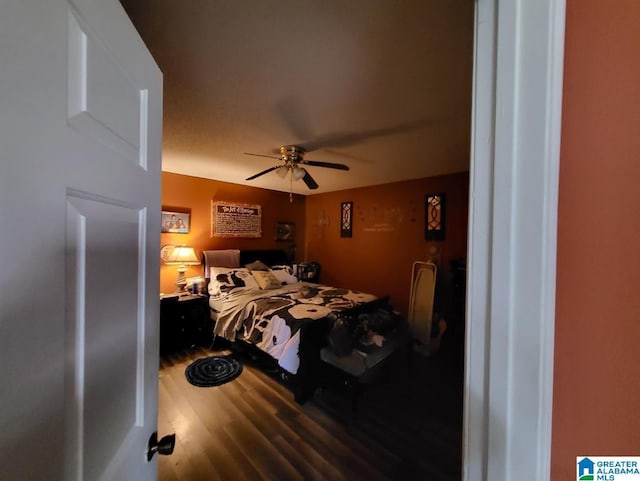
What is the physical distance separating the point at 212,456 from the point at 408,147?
3.00 m

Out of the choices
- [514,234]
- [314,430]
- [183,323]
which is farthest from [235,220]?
[514,234]

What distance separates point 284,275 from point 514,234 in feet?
12.2

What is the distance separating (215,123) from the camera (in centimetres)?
200

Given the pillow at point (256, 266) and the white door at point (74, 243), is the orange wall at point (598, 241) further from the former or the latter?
the pillow at point (256, 266)

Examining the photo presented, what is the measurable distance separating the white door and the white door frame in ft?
2.35

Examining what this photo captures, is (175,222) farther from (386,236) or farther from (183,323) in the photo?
(386,236)

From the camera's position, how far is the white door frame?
420mm

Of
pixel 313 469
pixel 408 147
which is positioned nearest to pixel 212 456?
pixel 313 469

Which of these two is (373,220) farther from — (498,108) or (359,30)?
(498,108)

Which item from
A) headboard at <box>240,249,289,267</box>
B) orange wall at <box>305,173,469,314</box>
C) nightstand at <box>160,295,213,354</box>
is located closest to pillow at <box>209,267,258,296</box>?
nightstand at <box>160,295,213,354</box>

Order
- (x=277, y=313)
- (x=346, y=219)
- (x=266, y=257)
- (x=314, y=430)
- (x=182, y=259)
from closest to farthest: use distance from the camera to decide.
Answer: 1. (x=314, y=430)
2. (x=277, y=313)
3. (x=182, y=259)
4. (x=266, y=257)
5. (x=346, y=219)

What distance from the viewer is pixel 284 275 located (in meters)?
4.00

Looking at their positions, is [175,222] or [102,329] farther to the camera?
[175,222]

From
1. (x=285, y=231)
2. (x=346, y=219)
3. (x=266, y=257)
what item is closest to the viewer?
(x=266, y=257)
